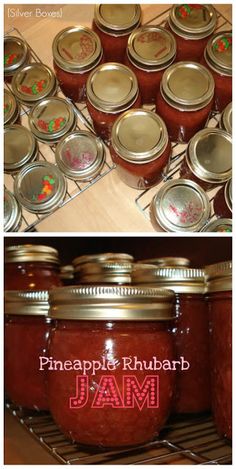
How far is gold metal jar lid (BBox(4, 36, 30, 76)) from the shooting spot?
3.82ft

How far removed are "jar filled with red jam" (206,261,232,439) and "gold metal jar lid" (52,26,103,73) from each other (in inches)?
24.3

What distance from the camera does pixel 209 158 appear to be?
0.99 metres

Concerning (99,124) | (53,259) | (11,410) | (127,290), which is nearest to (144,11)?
(99,124)

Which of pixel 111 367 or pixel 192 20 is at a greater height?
pixel 192 20

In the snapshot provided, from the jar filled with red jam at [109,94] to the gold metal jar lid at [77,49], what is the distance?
32 millimetres

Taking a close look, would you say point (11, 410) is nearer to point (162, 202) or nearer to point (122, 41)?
point (162, 202)

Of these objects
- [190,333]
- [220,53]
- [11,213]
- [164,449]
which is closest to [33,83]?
[11,213]

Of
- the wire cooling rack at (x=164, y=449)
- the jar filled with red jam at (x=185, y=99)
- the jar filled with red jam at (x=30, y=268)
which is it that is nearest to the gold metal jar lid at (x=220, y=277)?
the wire cooling rack at (x=164, y=449)

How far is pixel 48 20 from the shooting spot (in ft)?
3.83

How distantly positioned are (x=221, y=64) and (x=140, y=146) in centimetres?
28

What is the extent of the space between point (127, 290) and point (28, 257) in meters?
0.32

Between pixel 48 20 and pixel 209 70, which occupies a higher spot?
pixel 48 20

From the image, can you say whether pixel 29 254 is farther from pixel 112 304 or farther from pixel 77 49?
pixel 77 49

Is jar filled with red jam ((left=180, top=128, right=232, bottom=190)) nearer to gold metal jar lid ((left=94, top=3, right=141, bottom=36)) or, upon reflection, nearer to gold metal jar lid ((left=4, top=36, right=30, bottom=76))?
gold metal jar lid ((left=94, top=3, right=141, bottom=36))
